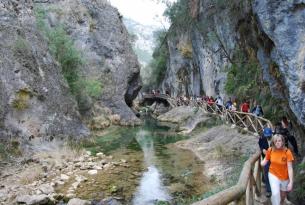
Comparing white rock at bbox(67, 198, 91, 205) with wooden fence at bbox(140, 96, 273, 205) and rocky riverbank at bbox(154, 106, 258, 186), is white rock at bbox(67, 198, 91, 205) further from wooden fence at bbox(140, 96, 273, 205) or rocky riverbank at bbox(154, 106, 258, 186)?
wooden fence at bbox(140, 96, 273, 205)

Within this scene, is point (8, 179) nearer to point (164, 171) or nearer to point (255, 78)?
point (164, 171)

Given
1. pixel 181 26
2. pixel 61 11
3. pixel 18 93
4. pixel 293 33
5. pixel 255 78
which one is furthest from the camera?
pixel 181 26

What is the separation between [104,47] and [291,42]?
1396 inches

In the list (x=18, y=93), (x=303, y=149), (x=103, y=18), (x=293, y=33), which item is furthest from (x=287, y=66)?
(x=103, y=18)

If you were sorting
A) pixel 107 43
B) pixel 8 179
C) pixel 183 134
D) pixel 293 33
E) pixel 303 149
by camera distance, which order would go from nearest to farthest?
pixel 293 33
pixel 303 149
pixel 8 179
pixel 183 134
pixel 107 43

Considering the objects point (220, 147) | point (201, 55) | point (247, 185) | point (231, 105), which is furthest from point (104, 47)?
point (247, 185)

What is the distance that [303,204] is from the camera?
991 centimetres

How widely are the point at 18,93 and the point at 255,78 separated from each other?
1425 centimetres

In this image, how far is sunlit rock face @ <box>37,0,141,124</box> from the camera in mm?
42125

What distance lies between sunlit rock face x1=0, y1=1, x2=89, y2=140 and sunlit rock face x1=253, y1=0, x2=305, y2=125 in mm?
12300

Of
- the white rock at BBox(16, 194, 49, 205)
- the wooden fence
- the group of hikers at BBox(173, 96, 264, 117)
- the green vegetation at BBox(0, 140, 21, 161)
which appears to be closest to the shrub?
the group of hikers at BBox(173, 96, 264, 117)

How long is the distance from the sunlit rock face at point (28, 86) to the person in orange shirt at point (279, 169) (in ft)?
46.6

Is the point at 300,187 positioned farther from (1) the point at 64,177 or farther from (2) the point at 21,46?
(2) the point at 21,46

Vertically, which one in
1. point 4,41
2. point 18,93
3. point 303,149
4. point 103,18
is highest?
point 103,18
